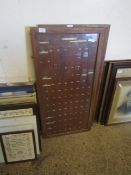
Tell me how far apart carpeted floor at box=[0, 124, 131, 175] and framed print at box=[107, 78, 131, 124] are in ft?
0.39

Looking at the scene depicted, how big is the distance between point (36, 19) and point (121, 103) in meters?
1.20

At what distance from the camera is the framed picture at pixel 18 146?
4.38ft

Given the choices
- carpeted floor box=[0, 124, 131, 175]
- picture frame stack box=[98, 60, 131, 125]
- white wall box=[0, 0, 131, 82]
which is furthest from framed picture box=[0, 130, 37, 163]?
picture frame stack box=[98, 60, 131, 125]

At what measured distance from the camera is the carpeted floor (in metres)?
1.42

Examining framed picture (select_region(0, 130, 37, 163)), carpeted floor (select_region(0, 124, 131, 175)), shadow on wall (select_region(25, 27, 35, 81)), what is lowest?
carpeted floor (select_region(0, 124, 131, 175))

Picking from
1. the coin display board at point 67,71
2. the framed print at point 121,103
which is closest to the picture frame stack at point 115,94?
the framed print at point 121,103

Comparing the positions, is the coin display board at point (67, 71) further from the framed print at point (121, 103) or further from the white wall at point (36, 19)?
the framed print at point (121, 103)

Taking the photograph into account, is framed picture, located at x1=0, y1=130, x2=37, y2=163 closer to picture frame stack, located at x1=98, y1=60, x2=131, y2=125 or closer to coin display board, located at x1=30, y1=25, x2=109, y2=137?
coin display board, located at x1=30, y1=25, x2=109, y2=137

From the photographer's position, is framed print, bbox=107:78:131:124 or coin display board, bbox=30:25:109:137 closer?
coin display board, bbox=30:25:109:137

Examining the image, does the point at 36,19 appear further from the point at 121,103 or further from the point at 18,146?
the point at 121,103

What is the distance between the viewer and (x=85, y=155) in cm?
155

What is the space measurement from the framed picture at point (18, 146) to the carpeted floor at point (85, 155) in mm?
68

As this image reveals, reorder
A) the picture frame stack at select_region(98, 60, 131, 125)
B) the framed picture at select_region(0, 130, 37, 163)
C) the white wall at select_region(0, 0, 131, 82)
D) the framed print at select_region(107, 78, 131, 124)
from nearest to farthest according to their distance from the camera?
1. the white wall at select_region(0, 0, 131, 82)
2. the framed picture at select_region(0, 130, 37, 163)
3. the picture frame stack at select_region(98, 60, 131, 125)
4. the framed print at select_region(107, 78, 131, 124)

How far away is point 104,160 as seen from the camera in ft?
4.97
